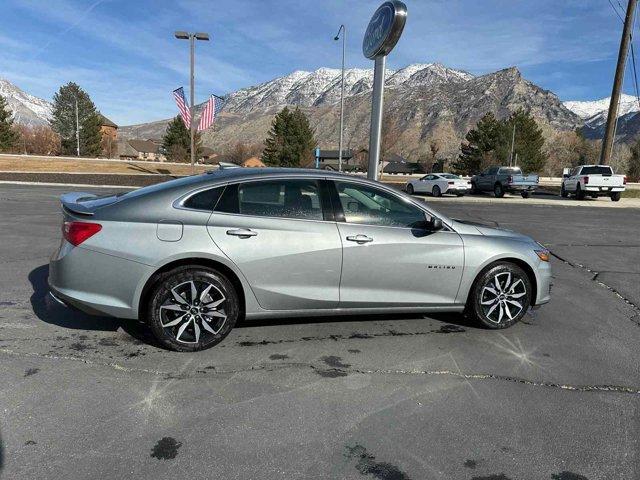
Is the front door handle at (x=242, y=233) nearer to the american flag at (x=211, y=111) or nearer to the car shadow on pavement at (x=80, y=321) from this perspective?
the car shadow on pavement at (x=80, y=321)

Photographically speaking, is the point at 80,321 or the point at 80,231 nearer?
the point at 80,231

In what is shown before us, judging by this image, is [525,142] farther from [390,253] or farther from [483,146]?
[390,253]

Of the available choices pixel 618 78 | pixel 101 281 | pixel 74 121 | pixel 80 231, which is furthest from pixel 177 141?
pixel 101 281

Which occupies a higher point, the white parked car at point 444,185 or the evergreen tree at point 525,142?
the evergreen tree at point 525,142

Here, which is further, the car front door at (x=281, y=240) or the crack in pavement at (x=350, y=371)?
the car front door at (x=281, y=240)

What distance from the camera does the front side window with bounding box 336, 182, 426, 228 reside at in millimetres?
4184

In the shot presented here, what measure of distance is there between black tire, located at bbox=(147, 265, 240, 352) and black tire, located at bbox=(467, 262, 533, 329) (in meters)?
2.36

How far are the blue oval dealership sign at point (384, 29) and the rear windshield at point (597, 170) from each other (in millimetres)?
17736

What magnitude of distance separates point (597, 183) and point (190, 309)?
25669 mm

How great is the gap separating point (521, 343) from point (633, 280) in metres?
3.74

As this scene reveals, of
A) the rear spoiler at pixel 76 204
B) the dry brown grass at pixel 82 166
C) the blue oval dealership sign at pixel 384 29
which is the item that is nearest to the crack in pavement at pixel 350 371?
the rear spoiler at pixel 76 204

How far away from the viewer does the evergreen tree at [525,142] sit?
62756 mm

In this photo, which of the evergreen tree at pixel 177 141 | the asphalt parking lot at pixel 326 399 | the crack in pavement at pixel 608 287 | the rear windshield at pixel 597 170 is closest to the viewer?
the asphalt parking lot at pixel 326 399

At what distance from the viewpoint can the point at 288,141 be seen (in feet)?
200
